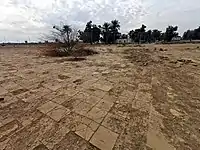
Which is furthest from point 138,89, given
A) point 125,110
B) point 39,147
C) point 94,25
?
point 94,25

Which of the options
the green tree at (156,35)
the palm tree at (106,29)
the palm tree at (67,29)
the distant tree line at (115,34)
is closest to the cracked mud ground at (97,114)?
the palm tree at (67,29)

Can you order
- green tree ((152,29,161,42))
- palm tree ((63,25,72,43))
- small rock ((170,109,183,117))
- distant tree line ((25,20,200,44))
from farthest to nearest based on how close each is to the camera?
1. green tree ((152,29,161,42))
2. distant tree line ((25,20,200,44))
3. palm tree ((63,25,72,43))
4. small rock ((170,109,183,117))

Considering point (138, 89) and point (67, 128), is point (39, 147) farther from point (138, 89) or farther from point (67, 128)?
point (138, 89)

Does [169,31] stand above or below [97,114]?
above

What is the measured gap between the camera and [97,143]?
5.86ft

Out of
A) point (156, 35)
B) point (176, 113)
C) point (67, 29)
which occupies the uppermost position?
point (156, 35)

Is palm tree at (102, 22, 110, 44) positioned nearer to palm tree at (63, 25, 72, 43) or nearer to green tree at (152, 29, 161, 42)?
green tree at (152, 29, 161, 42)

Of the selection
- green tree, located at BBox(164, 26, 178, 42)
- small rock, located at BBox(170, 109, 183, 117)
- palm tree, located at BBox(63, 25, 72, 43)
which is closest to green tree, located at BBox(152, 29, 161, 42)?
green tree, located at BBox(164, 26, 178, 42)

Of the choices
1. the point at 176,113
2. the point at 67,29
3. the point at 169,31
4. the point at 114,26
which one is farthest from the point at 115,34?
the point at 176,113

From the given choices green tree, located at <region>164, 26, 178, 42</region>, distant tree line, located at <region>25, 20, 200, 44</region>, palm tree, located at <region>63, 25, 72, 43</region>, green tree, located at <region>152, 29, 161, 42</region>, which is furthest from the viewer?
green tree, located at <region>152, 29, 161, 42</region>

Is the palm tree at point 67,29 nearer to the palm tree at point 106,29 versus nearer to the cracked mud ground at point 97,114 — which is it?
the cracked mud ground at point 97,114

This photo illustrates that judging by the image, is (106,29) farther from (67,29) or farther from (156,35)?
(67,29)

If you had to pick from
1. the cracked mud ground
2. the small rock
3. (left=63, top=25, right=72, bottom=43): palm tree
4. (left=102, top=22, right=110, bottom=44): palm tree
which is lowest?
the small rock

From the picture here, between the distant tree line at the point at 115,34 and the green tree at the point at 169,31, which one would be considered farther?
the green tree at the point at 169,31
